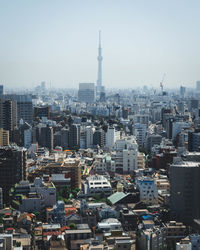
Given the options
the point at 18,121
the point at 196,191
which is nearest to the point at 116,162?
the point at 196,191

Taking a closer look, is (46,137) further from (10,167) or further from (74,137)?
(10,167)

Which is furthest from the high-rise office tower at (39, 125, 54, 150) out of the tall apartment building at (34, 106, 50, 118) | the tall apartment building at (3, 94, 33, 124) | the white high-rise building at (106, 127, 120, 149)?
the tall apartment building at (34, 106, 50, 118)

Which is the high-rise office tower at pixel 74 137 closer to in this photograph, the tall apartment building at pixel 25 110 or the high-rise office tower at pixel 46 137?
the high-rise office tower at pixel 46 137

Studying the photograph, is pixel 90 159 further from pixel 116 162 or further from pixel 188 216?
pixel 188 216

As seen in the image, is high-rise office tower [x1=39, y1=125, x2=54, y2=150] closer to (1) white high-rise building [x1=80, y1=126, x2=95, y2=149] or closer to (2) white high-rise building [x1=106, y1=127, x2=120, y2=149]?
(1) white high-rise building [x1=80, y1=126, x2=95, y2=149]

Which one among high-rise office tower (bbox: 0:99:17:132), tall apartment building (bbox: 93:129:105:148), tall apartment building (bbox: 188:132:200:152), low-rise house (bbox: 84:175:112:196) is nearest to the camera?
low-rise house (bbox: 84:175:112:196)

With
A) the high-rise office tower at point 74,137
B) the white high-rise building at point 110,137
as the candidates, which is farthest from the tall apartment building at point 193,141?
the high-rise office tower at point 74,137
